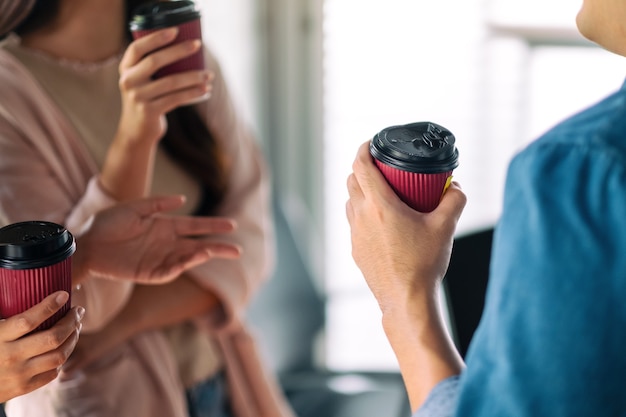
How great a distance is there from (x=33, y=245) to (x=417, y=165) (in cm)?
37

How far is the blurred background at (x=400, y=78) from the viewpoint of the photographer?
111 inches

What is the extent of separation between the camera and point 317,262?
9.60 feet

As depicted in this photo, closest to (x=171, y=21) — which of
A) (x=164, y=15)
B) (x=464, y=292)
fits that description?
(x=164, y=15)

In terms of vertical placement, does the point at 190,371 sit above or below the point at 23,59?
below

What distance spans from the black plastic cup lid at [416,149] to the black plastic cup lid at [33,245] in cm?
32

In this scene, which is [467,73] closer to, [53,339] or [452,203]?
[452,203]

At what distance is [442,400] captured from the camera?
72 cm

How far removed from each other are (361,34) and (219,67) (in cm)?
142

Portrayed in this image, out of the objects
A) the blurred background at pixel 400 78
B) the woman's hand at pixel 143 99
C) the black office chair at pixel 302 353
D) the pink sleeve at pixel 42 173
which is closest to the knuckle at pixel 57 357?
the pink sleeve at pixel 42 173

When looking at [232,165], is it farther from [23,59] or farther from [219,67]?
[23,59]

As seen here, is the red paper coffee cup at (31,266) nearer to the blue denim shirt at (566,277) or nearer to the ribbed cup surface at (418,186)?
the ribbed cup surface at (418,186)

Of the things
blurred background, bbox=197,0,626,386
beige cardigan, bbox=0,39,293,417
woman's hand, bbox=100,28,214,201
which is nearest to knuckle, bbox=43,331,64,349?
beige cardigan, bbox=0,39,293,417

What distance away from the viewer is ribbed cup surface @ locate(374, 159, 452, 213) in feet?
2.70

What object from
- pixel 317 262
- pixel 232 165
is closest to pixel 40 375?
pixel 232 165
